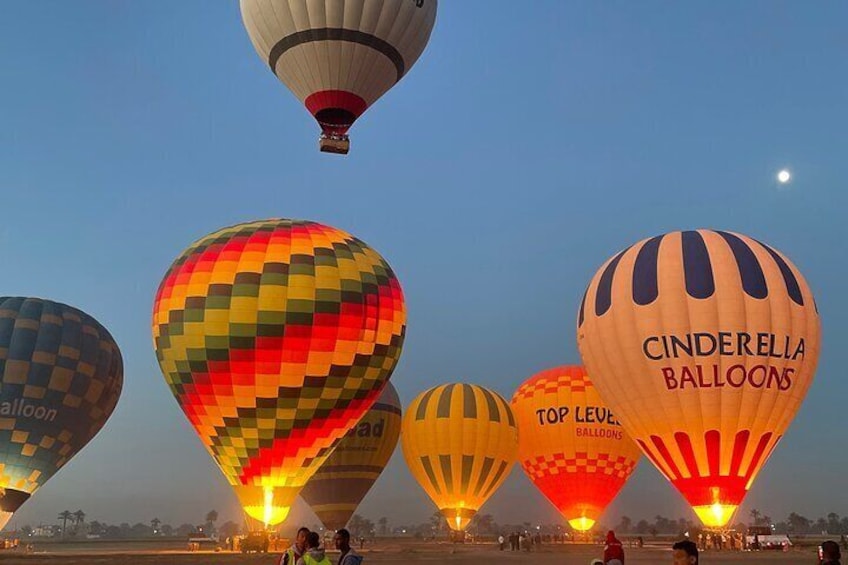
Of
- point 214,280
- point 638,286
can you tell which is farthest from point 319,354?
point 638,286

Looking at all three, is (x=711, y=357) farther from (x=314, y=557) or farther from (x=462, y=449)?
(x=314, y=557)

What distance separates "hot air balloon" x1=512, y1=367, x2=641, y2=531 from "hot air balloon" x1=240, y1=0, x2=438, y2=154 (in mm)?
15716

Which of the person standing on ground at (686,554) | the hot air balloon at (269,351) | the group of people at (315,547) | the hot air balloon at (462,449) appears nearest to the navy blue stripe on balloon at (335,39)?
the hot air balloon at (269,351)

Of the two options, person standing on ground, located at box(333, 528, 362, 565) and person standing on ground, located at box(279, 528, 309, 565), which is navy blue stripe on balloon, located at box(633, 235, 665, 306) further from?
person standing on ground, located at box(279, 528, 309, 565)

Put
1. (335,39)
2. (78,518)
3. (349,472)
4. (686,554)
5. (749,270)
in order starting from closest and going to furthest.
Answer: (686,554) → (749,270) → (335,39) → (349,472) → (78,518)

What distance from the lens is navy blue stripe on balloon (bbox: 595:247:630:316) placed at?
23.8 metres

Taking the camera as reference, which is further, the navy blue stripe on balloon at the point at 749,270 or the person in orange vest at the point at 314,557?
the navy blue stripe on balloon at the point at 749,270

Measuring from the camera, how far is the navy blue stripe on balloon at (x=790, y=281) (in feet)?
73.9

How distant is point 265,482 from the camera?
20.8m

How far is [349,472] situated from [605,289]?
13.0 m

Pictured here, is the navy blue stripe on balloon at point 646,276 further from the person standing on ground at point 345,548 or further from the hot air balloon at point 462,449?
the person standing on ground at point 345,548

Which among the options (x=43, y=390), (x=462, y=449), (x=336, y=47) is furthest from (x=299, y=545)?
(x=462, y=449)

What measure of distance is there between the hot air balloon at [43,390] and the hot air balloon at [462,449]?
42.3 ft

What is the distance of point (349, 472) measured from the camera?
101 ft
